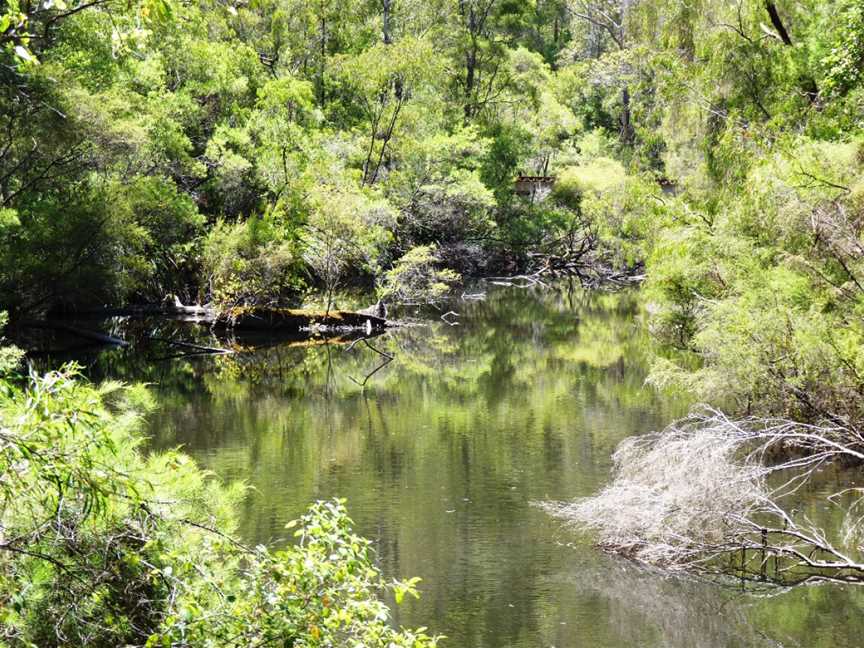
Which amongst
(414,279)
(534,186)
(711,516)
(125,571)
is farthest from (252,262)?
(125,571)

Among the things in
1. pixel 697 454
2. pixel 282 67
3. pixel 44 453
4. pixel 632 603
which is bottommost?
pixel 632 603

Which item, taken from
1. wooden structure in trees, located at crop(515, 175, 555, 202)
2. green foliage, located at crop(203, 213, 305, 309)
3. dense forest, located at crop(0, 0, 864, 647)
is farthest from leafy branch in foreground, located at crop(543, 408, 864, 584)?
wooden structure in trees, located at crop(515, 175, 555, 202)

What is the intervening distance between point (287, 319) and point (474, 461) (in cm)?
1433

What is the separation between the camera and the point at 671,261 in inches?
723

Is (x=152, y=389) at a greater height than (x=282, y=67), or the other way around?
(x=282, y=67)

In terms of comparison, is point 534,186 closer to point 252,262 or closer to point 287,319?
point 252,262

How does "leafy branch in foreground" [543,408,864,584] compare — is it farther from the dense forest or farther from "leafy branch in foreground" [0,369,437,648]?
"leafy branch in foreground" [0,369,437,648]

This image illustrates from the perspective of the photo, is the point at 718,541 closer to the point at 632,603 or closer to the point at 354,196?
the point at 632,603

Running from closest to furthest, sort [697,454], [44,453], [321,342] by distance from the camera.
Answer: [44,453]
[697,454]
[321,342]

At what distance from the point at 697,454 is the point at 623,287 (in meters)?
30.2

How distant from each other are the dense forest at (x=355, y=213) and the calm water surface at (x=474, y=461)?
0.71 meters

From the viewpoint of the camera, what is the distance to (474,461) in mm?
14625

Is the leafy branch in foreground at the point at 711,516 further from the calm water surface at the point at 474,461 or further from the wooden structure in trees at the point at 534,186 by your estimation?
the wooden structure in trees at the point at 534,186

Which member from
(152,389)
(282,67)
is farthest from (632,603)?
(282,67)
